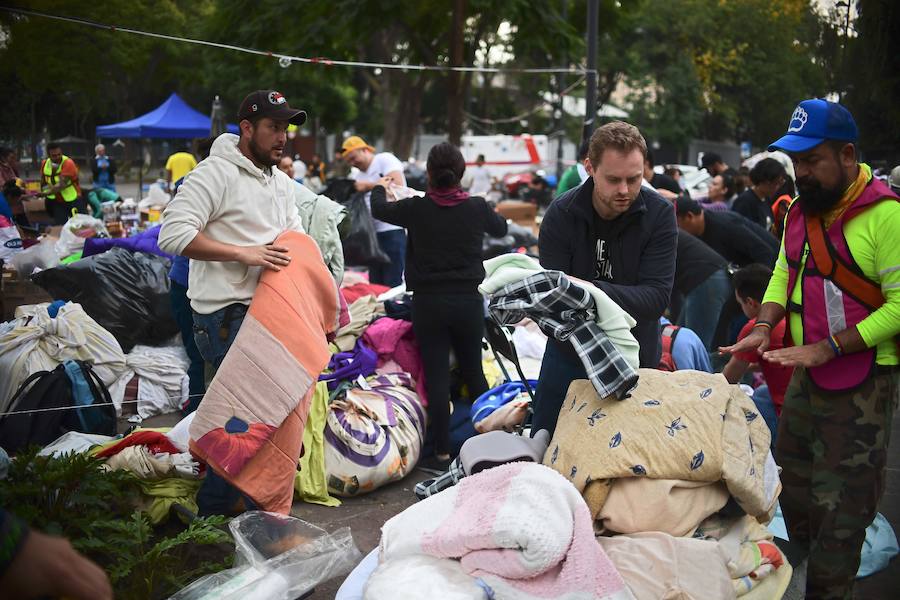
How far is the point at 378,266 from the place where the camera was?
895 cm

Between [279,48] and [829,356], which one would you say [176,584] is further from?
[279,48]

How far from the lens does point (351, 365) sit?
567cm

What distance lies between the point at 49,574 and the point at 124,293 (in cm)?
514

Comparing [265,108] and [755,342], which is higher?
[265,108]

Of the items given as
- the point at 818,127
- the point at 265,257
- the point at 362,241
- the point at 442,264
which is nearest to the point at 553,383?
the point at 818,127

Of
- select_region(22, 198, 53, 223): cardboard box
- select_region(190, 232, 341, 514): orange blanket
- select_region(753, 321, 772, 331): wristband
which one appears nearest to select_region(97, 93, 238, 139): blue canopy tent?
select_region(22, 198, 53, 223): cardboard box

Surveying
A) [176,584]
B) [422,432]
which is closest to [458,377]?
[422,432]

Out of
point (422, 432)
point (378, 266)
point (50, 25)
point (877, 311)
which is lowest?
point (422, 432)

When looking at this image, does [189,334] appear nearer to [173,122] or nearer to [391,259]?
[391,259]

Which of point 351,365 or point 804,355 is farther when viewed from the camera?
point 351,365

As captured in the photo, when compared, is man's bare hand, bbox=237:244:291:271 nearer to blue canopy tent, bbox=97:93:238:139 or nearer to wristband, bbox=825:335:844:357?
wristband, bbox=825:335:844:357

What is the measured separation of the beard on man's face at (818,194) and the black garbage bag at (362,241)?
18.4 feet

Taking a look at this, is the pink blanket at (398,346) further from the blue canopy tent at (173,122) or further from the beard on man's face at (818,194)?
the blue canopy tent at (173,122)

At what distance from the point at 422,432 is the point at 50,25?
3.15 metres
